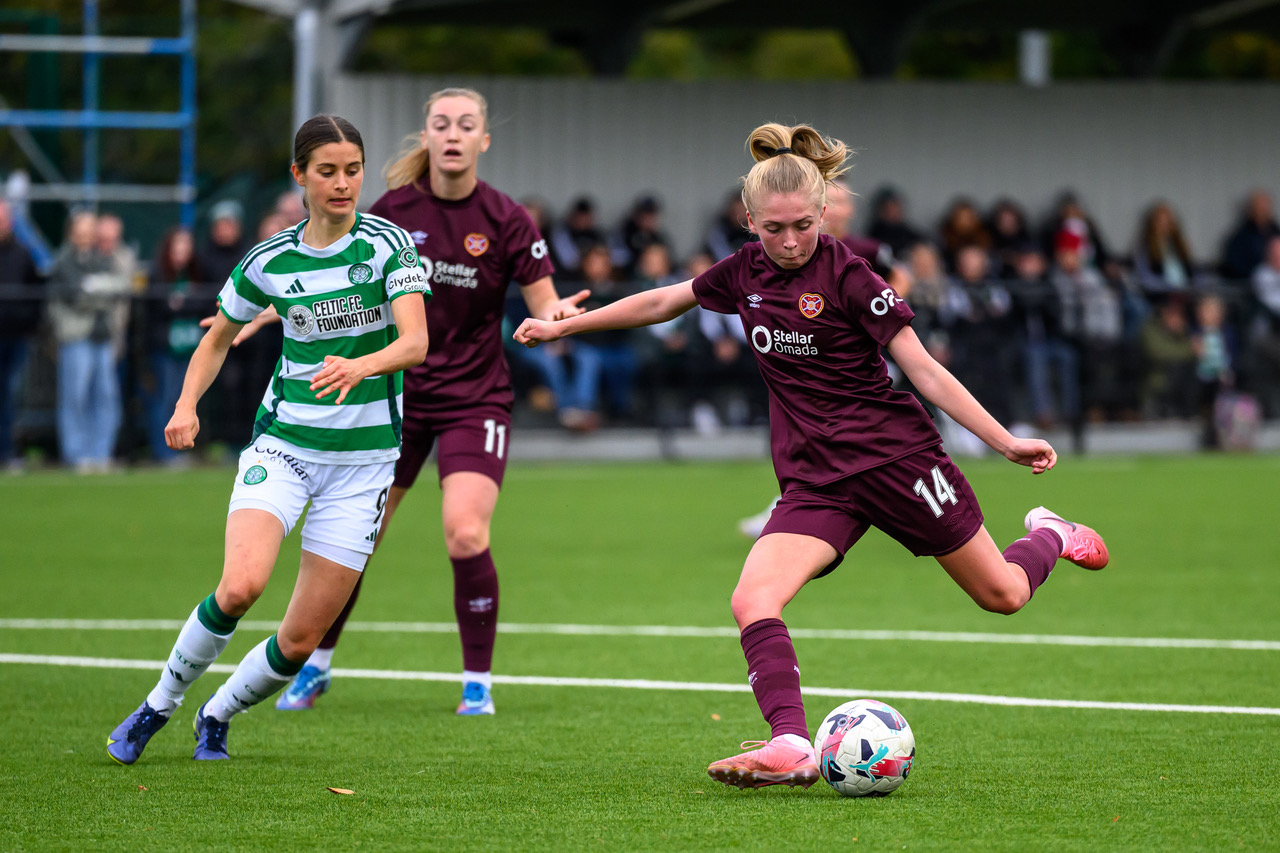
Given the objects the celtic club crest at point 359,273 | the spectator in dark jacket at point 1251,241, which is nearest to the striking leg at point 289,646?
the celtic club crest at point 359,273

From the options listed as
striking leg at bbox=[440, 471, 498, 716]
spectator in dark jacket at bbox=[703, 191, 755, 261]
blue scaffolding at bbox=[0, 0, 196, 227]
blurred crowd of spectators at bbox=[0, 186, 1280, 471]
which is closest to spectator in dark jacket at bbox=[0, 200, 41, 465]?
blurred crowd of spectators at bbox=[0, 186, 1280, 471]

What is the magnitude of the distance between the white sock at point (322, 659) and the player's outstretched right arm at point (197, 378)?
4.62 feet

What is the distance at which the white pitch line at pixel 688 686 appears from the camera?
6020 millimetres

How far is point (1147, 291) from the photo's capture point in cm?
1747

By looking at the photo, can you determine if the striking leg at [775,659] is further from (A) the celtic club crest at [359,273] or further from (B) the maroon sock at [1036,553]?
(A) the celtic club crest at [359,273]

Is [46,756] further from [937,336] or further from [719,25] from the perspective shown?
[719,25]

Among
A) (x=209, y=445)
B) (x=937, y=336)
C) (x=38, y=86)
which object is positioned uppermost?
(x=38, y=86)

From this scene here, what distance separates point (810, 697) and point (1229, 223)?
16.1 metres

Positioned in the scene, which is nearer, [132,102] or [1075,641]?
[1075,641]

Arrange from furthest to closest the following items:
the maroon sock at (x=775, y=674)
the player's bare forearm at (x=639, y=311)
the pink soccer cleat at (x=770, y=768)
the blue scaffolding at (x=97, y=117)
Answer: the blue scaffolding at (x=97, y=117)
the player's bare forearm at (x=639, y=311)
the maroon sock at (x=775, y=674)
the pink soccer cleat at (x=770, y=768)

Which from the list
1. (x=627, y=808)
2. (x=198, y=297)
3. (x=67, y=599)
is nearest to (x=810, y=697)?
(x=627, y=808)

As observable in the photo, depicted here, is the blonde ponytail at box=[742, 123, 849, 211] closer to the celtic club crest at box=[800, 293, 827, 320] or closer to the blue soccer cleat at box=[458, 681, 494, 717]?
the celtic club crest at box=[800, 293, 827, 320]

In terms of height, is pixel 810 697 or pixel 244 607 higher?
pixel 244 607

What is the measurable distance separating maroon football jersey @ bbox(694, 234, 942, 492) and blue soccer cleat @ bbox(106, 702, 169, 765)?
203 centimetres
